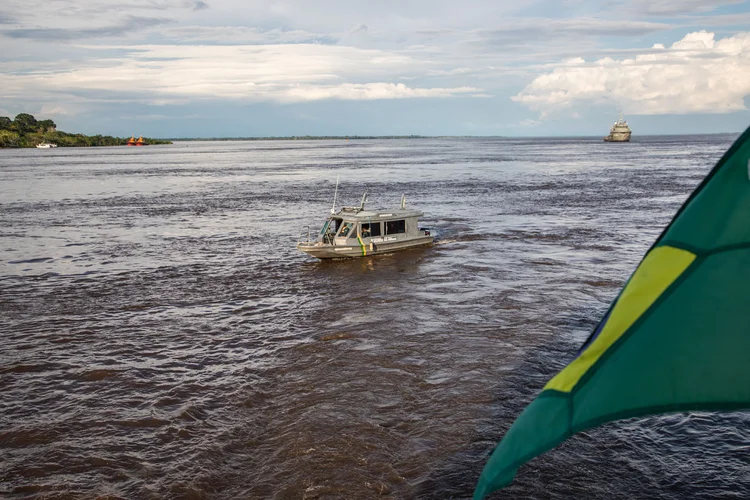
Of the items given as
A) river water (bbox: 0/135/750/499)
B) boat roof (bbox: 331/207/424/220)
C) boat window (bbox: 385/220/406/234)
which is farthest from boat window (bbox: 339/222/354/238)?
boat window (bbox: 385/220/406/234)

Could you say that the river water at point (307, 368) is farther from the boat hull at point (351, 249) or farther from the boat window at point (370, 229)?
the boat window at point (370, 229)

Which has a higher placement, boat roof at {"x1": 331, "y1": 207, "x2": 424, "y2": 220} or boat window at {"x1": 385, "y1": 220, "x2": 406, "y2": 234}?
boat roof at {"x1": 331, "y1": 207, "x2": 424, "y2": 220}

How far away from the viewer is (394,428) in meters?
12.8

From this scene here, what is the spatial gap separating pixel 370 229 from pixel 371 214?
817 mm

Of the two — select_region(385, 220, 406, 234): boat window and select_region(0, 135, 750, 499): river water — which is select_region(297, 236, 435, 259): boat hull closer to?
select_region(0, 135, 750, 499): river water

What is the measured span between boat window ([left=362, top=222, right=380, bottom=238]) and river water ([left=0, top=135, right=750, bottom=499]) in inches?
49.3

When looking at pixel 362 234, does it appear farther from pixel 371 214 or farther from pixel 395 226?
pixel 395 226

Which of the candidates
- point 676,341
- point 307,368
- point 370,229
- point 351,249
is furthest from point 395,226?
point 676,341

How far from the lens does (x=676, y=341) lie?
2857mm

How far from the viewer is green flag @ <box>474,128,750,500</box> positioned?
Result: 9.00 ft

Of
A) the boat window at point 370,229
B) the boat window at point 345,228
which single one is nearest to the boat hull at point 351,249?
the boat window at point 370,229

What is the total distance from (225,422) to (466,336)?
793 cm

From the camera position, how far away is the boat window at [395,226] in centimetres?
3056

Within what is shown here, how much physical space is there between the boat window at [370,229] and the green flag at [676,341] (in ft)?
88.1
